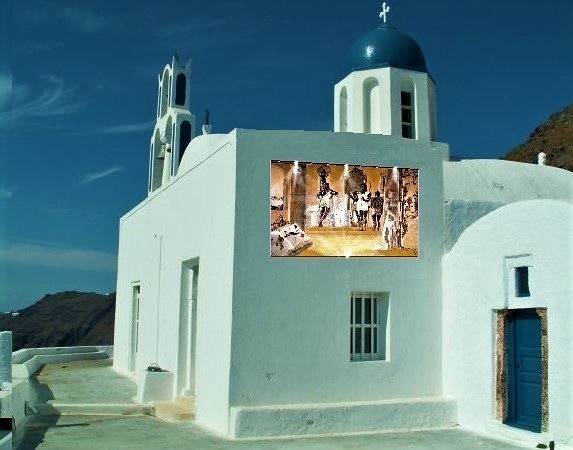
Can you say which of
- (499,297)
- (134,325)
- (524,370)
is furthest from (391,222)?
(134,325)

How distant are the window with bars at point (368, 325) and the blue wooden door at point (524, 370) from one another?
2.01 metres

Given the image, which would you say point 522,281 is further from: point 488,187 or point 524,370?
point 488,187

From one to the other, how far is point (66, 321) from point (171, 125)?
140ft

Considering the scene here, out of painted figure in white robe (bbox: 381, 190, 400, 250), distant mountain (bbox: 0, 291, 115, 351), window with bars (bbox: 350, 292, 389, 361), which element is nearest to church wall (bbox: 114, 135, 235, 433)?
window with bars (bbox: 350, 292, 389, 361)

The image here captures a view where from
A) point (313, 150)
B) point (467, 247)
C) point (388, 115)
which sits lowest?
point (467, 247)

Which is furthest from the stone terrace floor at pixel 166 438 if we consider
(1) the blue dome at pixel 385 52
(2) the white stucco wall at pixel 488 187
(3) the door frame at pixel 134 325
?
(1) the blue dome at pixel 385 52

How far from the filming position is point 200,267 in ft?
39.5

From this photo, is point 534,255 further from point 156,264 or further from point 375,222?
point 156,264

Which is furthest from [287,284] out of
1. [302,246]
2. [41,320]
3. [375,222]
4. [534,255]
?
[41,320]

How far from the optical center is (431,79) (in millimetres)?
14859

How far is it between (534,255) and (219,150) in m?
5.14

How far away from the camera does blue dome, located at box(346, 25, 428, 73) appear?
46.5ft

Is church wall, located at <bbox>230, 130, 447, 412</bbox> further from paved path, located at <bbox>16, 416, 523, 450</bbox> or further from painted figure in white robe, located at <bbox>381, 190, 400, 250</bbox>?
paved path, located at <bbox>16, 416, 523, 450</bbox>

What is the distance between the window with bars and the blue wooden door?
79.2 inches
